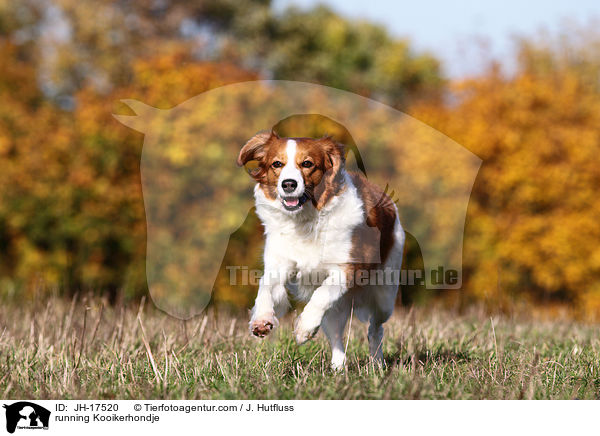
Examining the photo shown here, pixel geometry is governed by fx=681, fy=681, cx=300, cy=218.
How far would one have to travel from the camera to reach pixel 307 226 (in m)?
4.23

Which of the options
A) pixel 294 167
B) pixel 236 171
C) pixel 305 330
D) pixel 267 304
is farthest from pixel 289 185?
pixel 236 171

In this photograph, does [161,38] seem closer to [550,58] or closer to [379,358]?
[550,58]

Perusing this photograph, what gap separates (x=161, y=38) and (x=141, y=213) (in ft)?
38.1

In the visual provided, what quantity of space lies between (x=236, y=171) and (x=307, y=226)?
15.8ft

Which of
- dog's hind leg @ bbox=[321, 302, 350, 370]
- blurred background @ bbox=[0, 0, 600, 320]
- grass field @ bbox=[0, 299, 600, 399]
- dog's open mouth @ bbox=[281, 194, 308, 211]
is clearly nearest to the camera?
grass field @ bbox=[0, 299, 600, 399]

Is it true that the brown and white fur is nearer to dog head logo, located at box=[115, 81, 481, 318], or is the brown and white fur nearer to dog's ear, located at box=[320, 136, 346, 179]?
dog's ear, located at box=[320, 136, 346, 179]

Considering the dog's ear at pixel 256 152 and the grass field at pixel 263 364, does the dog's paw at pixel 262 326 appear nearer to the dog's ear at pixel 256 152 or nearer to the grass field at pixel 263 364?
the grass field at pixel 263 364

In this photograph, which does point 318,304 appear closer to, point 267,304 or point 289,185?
point 267,304

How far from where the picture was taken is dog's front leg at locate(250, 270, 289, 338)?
3.92 metres
